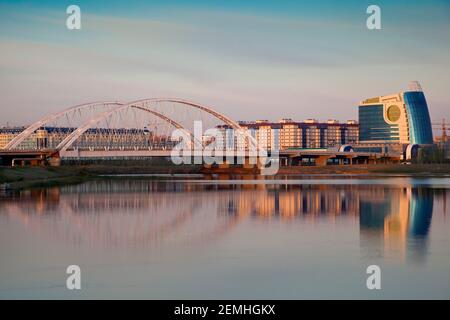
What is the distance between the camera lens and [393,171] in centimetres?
9150

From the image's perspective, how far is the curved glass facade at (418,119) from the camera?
14112cm

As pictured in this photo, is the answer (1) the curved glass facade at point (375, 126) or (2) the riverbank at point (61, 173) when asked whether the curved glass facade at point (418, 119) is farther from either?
(2) the riverbank at point (61, 173)

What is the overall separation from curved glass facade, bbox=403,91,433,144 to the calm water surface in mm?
110303

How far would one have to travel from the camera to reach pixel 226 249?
20016mm

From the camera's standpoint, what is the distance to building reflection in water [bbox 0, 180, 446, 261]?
22031mm

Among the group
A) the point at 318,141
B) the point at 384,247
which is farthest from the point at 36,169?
the point at 318,141

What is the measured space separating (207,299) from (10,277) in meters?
4.60

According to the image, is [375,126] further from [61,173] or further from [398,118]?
[61,173]

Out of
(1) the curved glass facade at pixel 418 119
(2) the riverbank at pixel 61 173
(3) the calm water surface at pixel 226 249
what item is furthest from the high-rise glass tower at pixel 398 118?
(3) the calm water surface at pixel 226 249

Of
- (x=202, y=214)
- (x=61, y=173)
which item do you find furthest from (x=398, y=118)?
(x=202, y=214)

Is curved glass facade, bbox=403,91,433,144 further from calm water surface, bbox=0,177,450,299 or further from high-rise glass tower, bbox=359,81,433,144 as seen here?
calm water surface, bbox=0,177,450,299

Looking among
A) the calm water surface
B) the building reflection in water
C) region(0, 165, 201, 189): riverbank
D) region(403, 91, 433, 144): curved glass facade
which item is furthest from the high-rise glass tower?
the calm water surface

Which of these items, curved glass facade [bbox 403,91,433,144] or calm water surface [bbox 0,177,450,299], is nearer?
calm water surface [bbox 0,177,450,299]

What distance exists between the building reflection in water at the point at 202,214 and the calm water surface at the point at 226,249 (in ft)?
0.14
